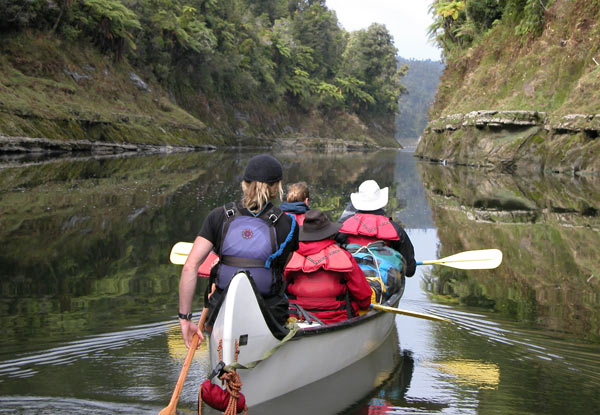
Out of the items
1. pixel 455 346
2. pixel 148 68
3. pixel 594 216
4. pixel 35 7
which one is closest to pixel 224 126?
pixel 148 68

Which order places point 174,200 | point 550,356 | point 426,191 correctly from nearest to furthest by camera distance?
point 550,356 → point 174,200 → point 426,191

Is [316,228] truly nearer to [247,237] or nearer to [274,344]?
[247,237]

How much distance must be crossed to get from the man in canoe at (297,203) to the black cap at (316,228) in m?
1.25

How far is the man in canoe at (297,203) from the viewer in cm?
668

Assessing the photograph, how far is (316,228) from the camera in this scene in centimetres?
536

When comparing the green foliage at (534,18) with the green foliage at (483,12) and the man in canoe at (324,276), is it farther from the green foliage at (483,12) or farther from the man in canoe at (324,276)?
the man in canoe at (324,276)

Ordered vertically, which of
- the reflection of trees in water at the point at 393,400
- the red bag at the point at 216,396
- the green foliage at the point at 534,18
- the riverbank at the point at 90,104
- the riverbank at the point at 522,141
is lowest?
the reflection of trees in water at the point at 393,400

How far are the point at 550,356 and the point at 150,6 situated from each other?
4491cm

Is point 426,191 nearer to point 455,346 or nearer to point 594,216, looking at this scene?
point 594,216

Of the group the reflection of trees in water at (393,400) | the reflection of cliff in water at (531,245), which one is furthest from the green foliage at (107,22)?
the reflection of trees in water at (393,400)

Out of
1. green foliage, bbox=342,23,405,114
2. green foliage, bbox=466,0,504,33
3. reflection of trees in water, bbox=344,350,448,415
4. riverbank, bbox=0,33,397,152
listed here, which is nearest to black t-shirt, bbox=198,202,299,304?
reflection of trees in water, bbox=344,350,448,415

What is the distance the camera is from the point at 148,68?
46.8 m

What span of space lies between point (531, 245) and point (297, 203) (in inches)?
272

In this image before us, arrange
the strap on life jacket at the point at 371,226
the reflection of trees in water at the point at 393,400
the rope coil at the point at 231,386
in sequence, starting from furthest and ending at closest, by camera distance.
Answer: the strap on life jacket at the point at 371,226, the reflection of trees in water at the point at 393,400, the rope coil at the point at 231,386
